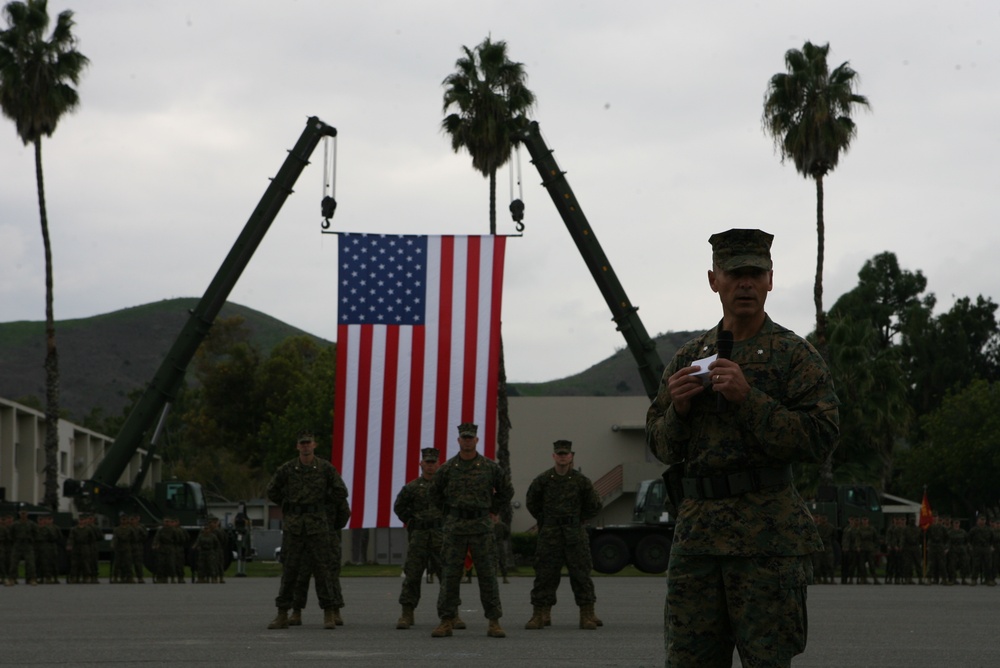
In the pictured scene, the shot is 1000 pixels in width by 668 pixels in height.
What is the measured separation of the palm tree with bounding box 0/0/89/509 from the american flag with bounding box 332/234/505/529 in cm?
1712

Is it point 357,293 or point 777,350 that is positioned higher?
point 357,293

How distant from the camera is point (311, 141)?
32656mm

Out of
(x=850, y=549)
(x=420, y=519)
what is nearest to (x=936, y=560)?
(x=850, y=549)

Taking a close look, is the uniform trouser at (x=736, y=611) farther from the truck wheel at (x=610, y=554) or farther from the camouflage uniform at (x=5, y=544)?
the truck wheel at (x=610, y=554)

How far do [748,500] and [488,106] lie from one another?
3806 centimetres

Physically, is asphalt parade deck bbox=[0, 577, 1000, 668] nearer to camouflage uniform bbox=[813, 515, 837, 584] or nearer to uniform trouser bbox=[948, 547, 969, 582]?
camouflage uniform bbox=[813, 515, 837, 584]

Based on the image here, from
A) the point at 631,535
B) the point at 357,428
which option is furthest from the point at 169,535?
the point at 631,535

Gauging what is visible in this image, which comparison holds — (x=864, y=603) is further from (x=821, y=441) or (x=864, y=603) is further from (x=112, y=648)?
(x=821, y=441)

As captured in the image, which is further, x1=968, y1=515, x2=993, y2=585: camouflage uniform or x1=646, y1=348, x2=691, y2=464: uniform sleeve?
x1=968, y1=515, x2=993, y2=585: camouflage uniform

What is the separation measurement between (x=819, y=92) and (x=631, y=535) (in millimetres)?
13631

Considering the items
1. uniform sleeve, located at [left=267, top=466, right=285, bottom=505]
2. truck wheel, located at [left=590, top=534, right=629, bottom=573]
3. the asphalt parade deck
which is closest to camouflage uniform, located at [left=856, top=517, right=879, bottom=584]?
truck wheel, located at [left=590, top=534, right=629, bottom=573]

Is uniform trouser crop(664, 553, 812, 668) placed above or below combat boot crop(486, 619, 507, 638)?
above

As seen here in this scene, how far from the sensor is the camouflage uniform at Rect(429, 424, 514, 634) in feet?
48.4

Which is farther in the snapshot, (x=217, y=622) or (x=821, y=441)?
(x=217, y=622)
